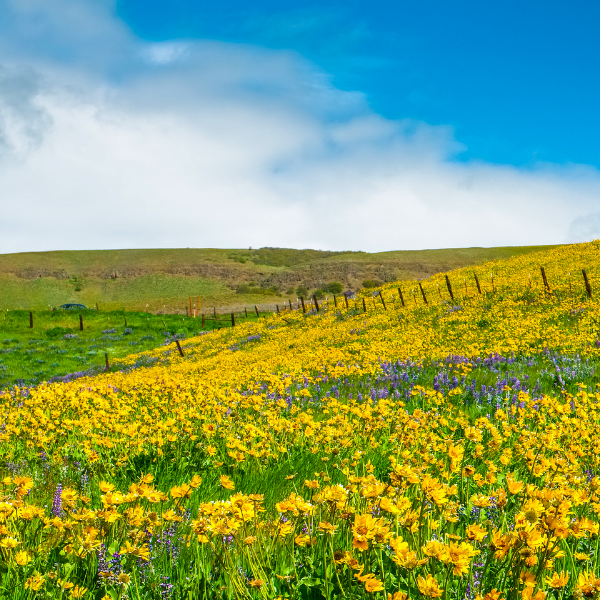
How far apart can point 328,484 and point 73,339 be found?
1486 inches

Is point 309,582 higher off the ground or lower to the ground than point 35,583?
lower

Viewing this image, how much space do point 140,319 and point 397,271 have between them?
7475cm

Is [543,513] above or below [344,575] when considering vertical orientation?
above

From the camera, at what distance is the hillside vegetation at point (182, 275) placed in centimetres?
9869

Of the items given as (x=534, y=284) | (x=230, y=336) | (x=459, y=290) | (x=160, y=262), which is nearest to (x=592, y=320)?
(x=534, y=284)

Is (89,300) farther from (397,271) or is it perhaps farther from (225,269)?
(397,271)

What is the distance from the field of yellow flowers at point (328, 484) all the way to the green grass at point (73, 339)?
19572mm

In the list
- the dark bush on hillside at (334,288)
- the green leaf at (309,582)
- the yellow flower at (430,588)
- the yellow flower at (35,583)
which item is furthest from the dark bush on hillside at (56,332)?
the dark bush on hillside at (334,288)

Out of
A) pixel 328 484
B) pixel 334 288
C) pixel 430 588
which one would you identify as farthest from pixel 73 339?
pixel 334 288

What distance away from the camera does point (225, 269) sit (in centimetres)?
12588

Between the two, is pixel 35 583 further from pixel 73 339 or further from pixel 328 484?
pixel 73 339

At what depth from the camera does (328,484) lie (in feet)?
13.1

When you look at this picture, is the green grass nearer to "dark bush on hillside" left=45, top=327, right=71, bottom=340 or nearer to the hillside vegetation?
"dark bush on hillside" left=45, top=327, right=71, bottom=340

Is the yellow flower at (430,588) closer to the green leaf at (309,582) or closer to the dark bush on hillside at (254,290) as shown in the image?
the green leaf at (309,582)
